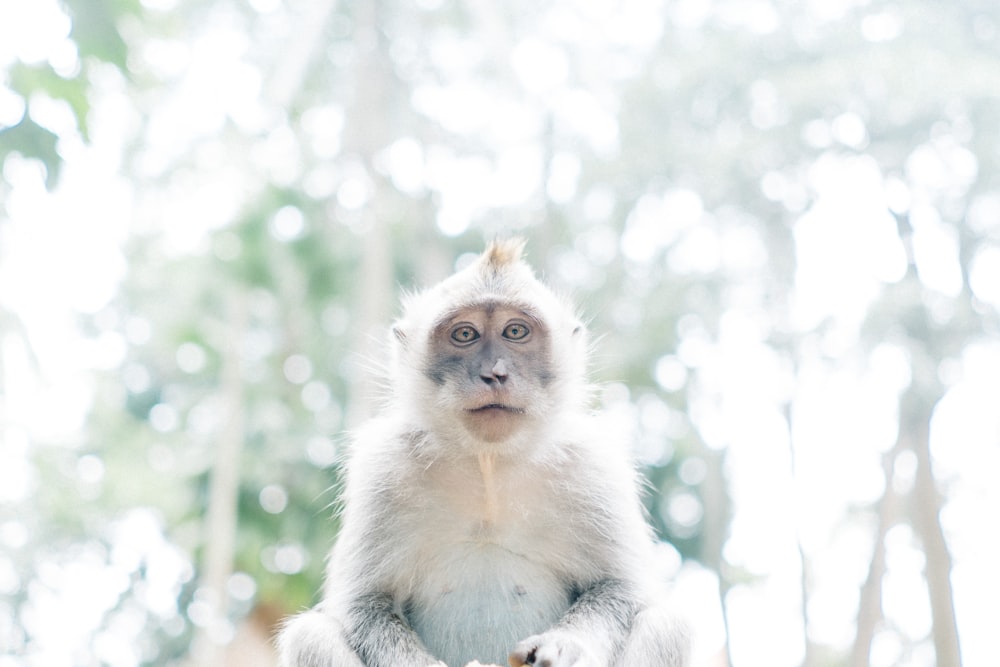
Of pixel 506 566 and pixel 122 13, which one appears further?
pixel 506 566

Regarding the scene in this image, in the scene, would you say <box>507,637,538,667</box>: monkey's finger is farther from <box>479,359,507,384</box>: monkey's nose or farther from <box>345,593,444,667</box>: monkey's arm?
<box>479,359,507,384</box>: monkey's nose

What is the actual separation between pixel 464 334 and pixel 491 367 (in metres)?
0.21

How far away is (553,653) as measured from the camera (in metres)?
3.22

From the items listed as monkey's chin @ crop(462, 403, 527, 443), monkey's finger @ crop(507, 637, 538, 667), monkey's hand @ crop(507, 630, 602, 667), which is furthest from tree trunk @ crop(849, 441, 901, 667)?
monkey's finger @ crop(507, 637, 538, 667)

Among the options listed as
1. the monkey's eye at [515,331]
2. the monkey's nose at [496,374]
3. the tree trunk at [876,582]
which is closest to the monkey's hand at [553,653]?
the monkey's nose at [496,374]

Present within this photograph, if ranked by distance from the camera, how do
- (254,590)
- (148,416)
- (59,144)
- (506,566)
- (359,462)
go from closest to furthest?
(59,144)
(506,566)
(359,462)
(254,590)
(148,416)

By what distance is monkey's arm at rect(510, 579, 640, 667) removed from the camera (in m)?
3.23

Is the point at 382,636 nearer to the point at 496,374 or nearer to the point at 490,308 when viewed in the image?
the point at 496,374

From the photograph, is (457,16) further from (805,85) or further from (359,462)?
(359,462)

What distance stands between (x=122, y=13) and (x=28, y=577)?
1230 centimetres

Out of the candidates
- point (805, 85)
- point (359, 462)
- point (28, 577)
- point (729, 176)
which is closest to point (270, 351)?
point (28, 577)

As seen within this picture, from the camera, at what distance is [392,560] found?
12.6 feet

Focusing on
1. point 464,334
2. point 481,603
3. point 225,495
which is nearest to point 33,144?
point 464,334

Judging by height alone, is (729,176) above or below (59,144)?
above
